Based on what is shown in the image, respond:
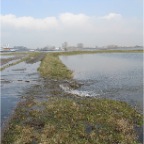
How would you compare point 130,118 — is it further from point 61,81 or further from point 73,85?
point 61,81

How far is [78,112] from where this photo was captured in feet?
Answer: 60.3

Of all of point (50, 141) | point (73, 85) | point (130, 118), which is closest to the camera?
point (50, 141)

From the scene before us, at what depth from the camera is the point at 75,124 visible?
16.1 meters

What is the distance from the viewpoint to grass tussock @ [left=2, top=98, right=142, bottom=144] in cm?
1389

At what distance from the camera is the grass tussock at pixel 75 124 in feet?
45.6

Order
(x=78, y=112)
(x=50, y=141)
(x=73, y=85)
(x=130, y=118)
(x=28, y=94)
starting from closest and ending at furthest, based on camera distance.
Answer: (x=50, y=141), (x=130, y=118), (x=78, y=112), (x=28, y=94), (x=73, y=85)

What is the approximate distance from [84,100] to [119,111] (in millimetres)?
4487

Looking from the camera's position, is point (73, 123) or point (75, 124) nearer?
point (75, 124)

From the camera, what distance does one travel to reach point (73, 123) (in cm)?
1630

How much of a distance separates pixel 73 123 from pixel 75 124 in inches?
9.8

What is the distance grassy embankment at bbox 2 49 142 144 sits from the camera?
13906 mm

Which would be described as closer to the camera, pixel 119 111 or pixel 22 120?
pixel 22 120

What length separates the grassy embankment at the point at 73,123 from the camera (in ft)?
45.6

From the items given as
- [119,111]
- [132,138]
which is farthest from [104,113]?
[132,138]
